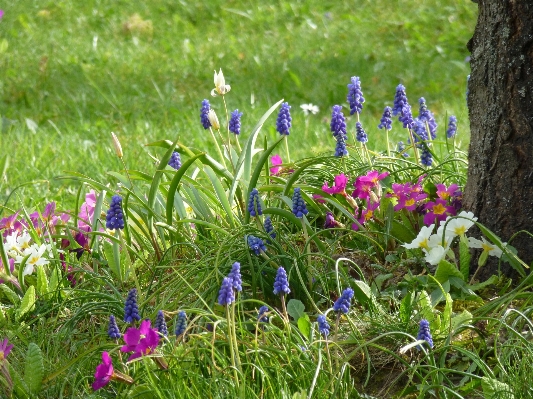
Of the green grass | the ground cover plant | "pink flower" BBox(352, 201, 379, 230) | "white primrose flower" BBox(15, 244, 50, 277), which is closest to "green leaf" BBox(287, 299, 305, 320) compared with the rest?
the ground cover plant

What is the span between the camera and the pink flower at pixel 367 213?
2729 mm

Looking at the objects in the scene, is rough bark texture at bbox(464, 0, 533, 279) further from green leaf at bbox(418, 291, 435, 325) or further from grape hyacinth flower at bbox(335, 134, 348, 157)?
grape hyacinth flower at bbox(335, 134, 348, 157)

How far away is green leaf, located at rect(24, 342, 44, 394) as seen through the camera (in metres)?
2.12

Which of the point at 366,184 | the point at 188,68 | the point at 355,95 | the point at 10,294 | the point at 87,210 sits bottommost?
the point at 188,68

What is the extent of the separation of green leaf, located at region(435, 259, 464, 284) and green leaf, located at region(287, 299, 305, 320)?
1.33 ft

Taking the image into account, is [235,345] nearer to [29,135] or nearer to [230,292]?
[230,292]

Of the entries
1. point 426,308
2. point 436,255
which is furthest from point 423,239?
point 426,308

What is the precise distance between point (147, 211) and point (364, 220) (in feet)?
2.40

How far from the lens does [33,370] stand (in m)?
2.12

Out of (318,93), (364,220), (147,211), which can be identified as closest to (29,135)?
(318,93)

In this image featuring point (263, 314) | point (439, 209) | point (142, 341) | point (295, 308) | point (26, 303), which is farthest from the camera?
point (439, 209)

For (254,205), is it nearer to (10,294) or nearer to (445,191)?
(445,191)

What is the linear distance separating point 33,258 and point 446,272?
1.30 meters

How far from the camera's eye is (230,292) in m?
1.84
